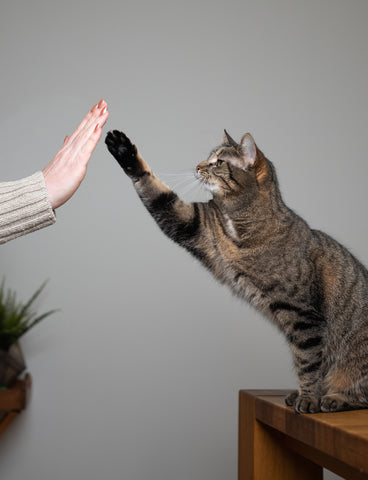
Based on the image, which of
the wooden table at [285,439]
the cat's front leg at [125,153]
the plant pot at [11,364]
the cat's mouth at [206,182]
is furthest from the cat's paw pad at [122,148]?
the plant pot at [11,364]

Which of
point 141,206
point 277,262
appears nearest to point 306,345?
point 277,262

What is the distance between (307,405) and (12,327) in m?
1.20

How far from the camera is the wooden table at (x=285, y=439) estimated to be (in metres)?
0.75

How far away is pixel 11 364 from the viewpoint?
1654 millimetres

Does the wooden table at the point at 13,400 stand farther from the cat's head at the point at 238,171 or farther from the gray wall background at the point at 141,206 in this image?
the cat's head at the point at 238,171

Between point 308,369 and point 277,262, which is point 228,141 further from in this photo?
point 308,369

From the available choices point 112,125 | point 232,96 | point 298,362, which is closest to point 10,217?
point 298,362

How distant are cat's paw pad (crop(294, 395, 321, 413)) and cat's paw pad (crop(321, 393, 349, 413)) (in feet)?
0.04

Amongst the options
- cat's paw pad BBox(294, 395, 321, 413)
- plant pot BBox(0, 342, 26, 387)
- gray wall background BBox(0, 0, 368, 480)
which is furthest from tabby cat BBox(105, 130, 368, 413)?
gray wall background BBox(0, 0, 368, 480)

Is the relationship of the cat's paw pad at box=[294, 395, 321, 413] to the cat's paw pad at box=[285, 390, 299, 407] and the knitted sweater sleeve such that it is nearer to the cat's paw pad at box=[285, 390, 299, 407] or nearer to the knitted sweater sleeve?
the cat's paw pad at box=[285, 390, 299, 407]

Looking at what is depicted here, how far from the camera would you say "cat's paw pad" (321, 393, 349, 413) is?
0.92 meters

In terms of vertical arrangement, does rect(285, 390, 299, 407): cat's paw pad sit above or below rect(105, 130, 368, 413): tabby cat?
below

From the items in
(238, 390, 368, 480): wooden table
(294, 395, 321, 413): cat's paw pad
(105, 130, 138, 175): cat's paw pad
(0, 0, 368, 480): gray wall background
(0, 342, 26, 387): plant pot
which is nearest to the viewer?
(238, 390, 368, 480): wooden table

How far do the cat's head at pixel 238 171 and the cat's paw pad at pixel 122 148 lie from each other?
187 mm
